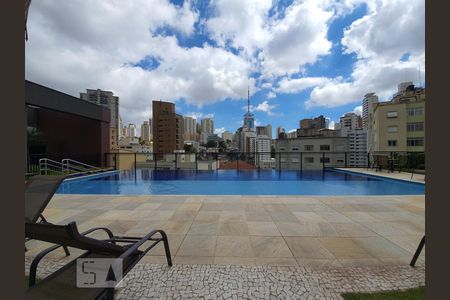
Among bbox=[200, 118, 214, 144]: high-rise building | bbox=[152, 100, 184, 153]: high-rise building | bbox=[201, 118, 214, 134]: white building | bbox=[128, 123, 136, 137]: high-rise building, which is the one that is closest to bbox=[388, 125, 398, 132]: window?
bbox=[152, 100, 184, 153]: high-rise building

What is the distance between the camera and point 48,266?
2.37 meters

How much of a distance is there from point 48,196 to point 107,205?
8.18ft

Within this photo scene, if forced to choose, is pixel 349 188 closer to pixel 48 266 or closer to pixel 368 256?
pixel 368 256

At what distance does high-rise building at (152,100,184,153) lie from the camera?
64.4 metres

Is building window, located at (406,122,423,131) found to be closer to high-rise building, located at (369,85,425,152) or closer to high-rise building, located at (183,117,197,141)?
high-rise building, located at (369,85,425,152)

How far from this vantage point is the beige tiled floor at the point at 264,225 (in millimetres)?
2605

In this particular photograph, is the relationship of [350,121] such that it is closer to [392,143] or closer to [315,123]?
[315,123]

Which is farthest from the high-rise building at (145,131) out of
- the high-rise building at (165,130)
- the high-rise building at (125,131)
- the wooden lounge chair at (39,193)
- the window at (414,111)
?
the wooden lounge chair at (39,193)

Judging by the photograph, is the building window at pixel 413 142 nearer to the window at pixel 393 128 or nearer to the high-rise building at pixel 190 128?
the window at pixel 393 128

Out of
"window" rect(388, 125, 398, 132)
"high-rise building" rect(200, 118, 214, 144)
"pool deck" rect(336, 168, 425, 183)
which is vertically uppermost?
"high-rise building" rect(200, 118, 214, 144)

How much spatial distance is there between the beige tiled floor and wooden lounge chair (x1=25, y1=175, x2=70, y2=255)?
0.63 m

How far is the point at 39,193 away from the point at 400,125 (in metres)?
46.1

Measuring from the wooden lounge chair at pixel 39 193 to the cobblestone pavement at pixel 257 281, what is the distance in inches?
24.3

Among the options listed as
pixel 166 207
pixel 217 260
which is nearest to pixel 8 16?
pixel 217 260
